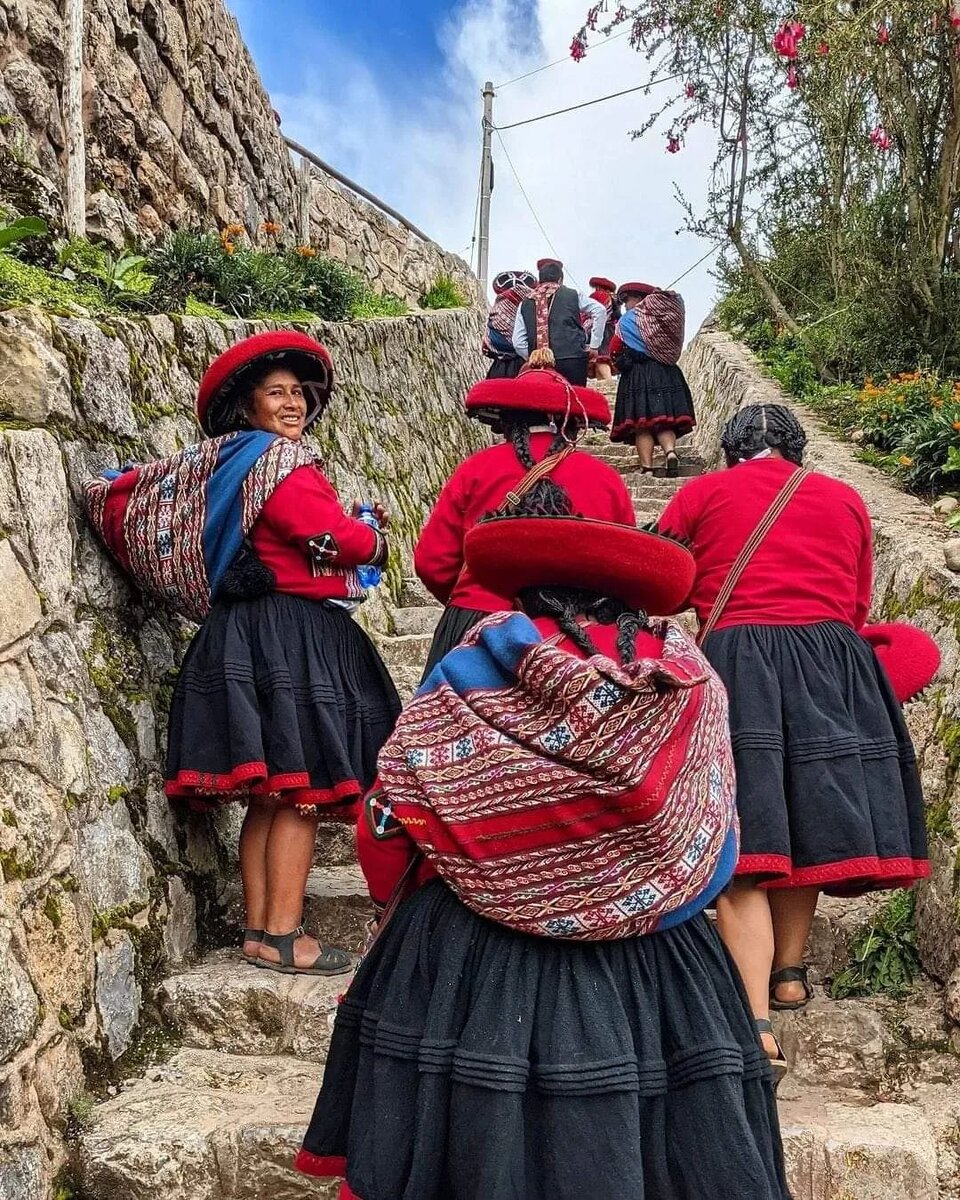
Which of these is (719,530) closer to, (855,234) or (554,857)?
(554,857)

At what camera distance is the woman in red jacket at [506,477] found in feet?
12.1

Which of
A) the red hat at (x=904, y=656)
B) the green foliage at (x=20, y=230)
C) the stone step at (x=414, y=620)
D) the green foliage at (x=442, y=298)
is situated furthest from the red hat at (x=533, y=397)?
the green foliage at (x=442, y=298)

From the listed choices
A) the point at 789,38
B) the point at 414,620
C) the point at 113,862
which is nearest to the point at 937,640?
the point at 113,862

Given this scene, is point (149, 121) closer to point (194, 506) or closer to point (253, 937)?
point (194, 506)

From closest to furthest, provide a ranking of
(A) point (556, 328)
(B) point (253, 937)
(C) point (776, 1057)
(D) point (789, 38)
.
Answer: (C) point (776, 1057)
(B) point (253, 937)
(D) point (789, 38)
(A) point (556, 328)

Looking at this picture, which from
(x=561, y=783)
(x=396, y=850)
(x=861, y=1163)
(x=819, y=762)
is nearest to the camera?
(x=561, y=783)

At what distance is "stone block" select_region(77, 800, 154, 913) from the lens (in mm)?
3211

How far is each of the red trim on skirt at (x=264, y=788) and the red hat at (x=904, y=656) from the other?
1.52 m

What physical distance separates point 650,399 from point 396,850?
22.2 ft

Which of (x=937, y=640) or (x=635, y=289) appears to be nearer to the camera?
(x=937, y=640)

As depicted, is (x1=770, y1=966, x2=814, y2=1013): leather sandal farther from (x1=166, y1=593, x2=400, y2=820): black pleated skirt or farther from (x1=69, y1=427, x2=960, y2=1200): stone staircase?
(x1=166, y1=593, x2=400, y2=820): black pleated skirt

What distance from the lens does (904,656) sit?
3277mm

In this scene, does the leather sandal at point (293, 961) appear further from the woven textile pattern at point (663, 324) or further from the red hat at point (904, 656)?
the woven textile pattern at point (663, 324)

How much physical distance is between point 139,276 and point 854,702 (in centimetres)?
461
